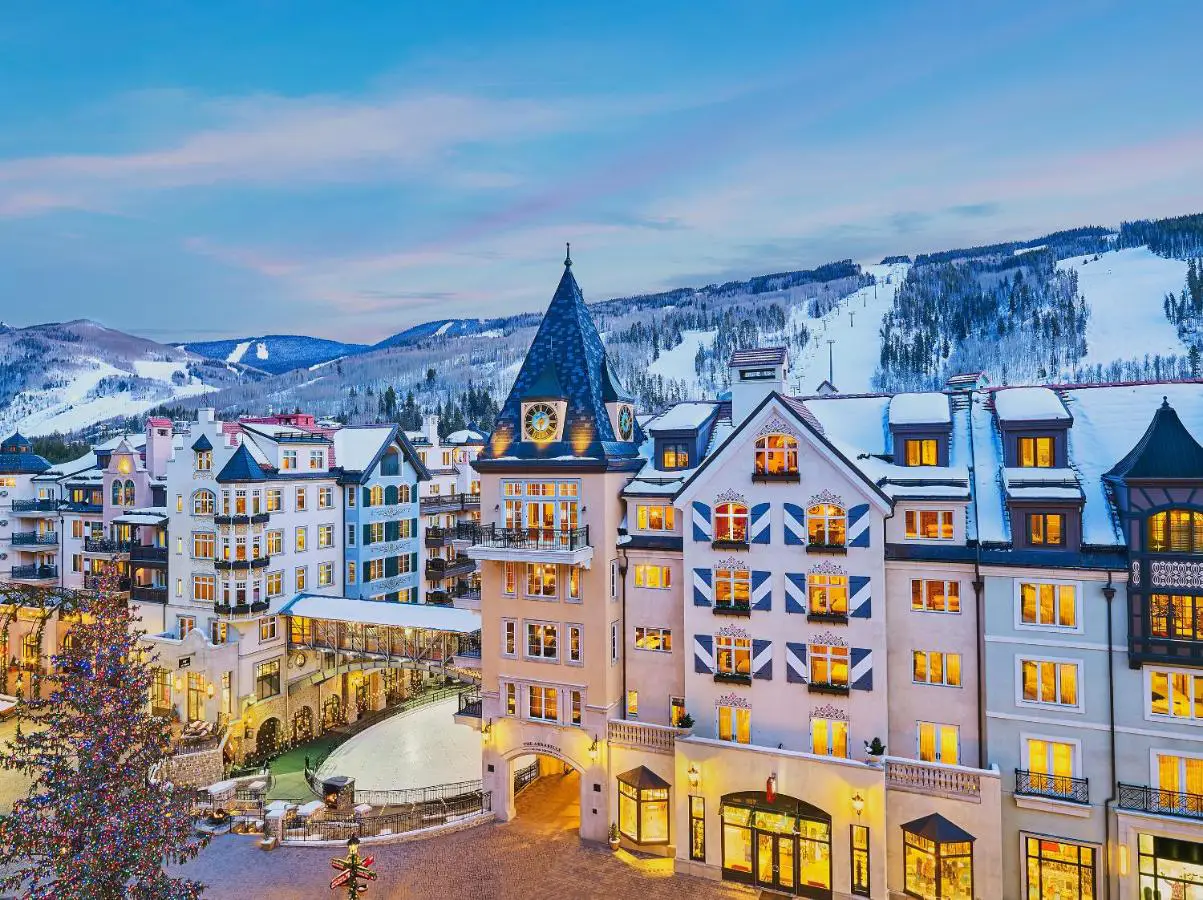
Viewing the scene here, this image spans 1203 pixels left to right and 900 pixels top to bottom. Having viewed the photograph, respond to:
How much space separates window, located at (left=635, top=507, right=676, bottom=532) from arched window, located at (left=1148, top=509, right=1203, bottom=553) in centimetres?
1530

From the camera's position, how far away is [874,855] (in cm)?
2316

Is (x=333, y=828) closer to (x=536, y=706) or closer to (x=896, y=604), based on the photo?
(x=536, y=706)

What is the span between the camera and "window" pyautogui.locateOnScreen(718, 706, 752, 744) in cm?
2631

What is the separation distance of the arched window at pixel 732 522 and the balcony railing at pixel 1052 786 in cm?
1122

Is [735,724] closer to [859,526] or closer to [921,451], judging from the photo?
[859,526]

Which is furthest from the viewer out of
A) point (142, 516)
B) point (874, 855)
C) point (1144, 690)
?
point (142, 516)

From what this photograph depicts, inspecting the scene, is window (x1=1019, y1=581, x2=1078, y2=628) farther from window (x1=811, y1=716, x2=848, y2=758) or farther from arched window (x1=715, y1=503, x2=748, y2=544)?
arched window (x1=715, y1=503, x2=748, y2=544)

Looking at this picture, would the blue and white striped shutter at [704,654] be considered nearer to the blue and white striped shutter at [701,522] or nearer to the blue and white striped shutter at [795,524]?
the blue and white striped shutter at [701,522]

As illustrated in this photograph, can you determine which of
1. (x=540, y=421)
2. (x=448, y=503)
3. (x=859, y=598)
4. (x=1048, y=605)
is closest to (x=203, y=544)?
(x=448, y=503)

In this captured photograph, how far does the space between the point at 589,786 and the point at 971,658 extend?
580 inches

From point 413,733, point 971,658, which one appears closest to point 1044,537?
point 971,658

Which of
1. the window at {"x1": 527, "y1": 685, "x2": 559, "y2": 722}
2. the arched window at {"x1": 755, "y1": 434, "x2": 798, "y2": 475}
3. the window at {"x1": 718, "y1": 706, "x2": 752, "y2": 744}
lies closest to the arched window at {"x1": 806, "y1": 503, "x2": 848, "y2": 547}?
the arched window at {"x1": 755, "y1": 434, "x2": 798, "y2": 475}

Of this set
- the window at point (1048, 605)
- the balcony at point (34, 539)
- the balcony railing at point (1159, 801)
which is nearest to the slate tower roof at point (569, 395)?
the window at point (1048, 605)

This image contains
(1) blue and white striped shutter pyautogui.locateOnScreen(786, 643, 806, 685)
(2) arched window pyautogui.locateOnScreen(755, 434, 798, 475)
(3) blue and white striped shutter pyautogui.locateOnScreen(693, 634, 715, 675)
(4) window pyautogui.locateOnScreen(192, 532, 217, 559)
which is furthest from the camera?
(4) window pyautogui.locateOnScreen(192, 532, 217, 559)
